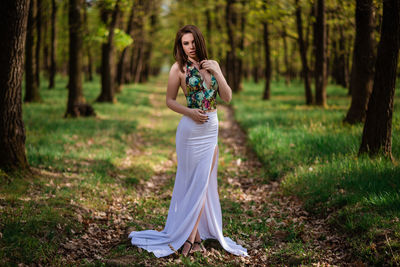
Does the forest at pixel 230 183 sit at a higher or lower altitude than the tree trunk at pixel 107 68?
lower

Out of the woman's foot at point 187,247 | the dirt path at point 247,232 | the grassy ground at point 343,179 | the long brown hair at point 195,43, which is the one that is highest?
the long brown hair at point 195,43

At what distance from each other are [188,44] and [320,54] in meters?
13.5

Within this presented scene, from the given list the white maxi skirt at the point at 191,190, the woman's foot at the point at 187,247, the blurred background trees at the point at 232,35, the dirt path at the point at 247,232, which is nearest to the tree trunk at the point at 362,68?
the blurred background trees at the point at 232,35

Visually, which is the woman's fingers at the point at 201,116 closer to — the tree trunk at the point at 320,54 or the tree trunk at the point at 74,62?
the tree trunk at the point at 74,62

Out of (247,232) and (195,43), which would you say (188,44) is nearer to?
(195,43)

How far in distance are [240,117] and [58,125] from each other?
794cm

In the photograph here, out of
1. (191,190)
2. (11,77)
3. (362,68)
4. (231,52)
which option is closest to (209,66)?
(191,190)

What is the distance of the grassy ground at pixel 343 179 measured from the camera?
14.0ft

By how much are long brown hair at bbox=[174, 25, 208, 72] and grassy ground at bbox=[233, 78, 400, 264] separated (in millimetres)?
3001

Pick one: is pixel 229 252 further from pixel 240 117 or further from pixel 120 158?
pixel 240 117

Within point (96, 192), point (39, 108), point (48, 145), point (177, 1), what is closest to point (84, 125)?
point (48, 145)

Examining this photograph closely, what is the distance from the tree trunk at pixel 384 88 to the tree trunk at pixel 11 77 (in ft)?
21.0

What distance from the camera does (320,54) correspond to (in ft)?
52.7

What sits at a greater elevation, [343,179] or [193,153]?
[193,153]
